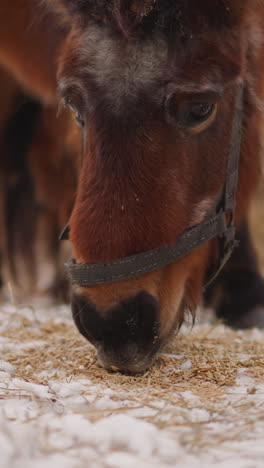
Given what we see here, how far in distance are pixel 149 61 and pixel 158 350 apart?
1078mm

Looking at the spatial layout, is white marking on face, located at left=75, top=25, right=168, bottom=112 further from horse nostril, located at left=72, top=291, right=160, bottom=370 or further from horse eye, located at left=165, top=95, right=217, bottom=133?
horse nostril, located at left=72, top=291, right=160, bottom=370

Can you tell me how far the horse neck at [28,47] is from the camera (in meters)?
3.36

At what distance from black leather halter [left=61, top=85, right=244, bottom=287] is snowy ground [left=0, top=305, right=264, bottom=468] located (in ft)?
1.28

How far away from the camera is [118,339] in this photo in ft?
7.18

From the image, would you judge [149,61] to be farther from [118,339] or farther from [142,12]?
[118,339]

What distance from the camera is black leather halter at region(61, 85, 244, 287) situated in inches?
84.0

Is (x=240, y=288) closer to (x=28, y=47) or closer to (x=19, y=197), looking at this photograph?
(x=19, y=197)

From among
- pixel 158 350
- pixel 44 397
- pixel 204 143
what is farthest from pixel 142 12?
pixel 44 397

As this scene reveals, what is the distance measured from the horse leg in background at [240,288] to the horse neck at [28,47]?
1575 millimetres

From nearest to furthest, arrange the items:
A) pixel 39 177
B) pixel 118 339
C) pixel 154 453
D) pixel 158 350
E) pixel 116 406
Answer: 1. pixel 154 453
2. pixel 116 406
3. pixel 118 339
4. pixel 158 350
5. pixel 39 177

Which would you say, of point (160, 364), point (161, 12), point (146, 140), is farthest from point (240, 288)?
point (161, 12)

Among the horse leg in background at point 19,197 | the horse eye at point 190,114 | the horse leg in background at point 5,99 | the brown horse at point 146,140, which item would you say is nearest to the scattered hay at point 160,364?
the brown horse at point 146,140

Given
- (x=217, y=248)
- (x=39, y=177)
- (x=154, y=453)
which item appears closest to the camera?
(x=154, y=453)

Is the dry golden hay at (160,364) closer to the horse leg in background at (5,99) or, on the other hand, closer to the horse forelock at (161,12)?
the horse forelock at (161,12)
